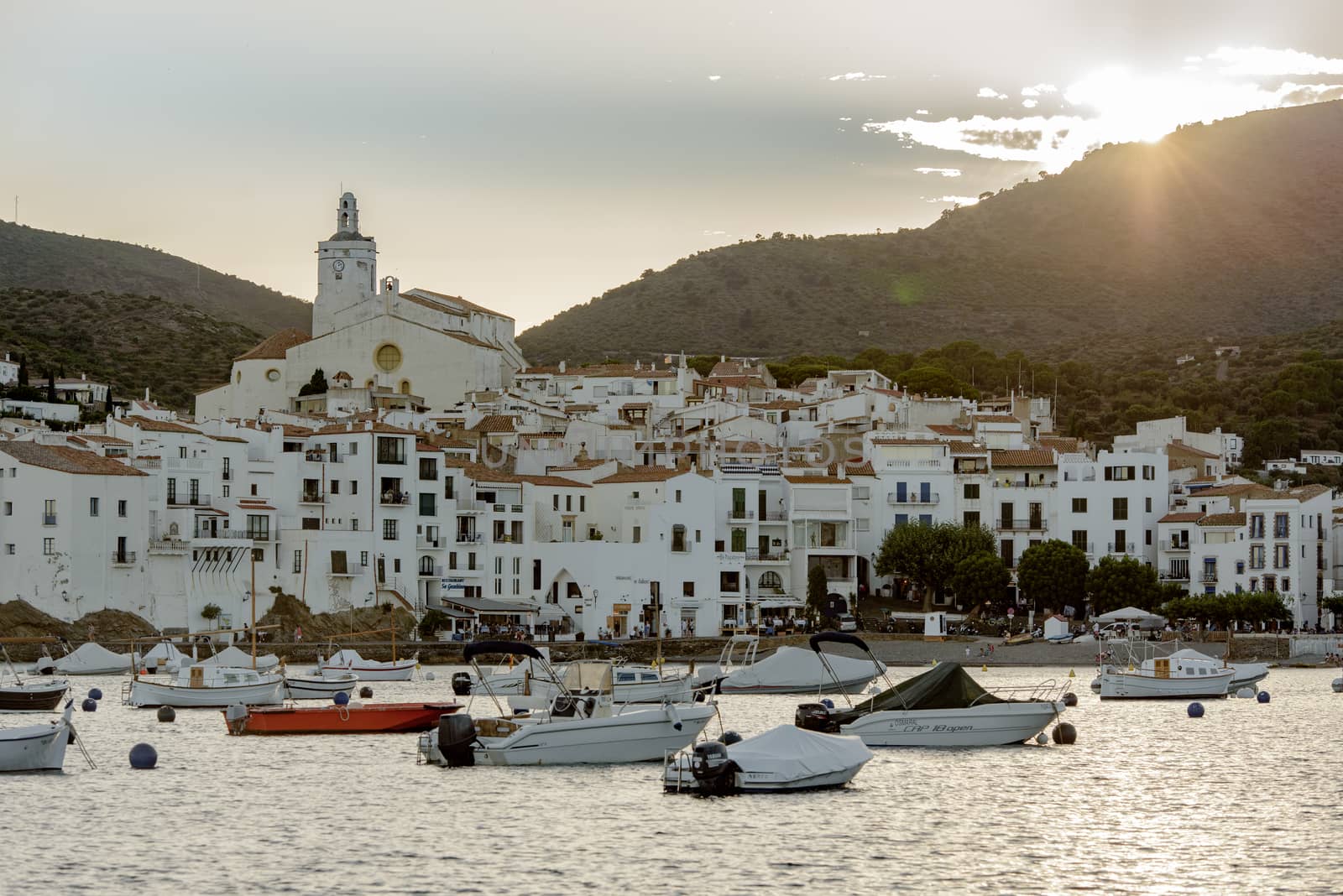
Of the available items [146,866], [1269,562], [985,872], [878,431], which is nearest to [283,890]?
[146,866]

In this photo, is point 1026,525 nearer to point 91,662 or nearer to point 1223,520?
point 1223,520

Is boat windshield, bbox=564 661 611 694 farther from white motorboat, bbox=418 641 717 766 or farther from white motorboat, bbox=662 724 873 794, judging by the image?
white motorboat, bbox=662 724 873 794

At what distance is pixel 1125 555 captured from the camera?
85750mm

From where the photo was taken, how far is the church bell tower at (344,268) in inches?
5022

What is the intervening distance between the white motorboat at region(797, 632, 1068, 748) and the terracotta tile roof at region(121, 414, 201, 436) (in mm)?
41648

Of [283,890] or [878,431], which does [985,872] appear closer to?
[283,890]

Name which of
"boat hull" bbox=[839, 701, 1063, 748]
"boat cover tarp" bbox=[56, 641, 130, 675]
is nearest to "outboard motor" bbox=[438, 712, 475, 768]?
"boat hull" bbox=[839, 701, 1063, 748]

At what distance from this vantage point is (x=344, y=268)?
422 ft

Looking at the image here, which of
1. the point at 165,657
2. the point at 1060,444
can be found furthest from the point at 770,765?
the point at 1060,444

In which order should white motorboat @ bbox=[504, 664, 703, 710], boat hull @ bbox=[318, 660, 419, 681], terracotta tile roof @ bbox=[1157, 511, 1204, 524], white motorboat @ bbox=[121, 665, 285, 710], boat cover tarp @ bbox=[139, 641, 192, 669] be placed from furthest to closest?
terracotta tile roof @ bbox=[1157, 511, 1204, 524], boat hull @ bbox=[318, 660, 419, 681], boat cover tarp @ bbox=[139, 641, 192, 669], white motorboat @ bbox=[121, 665, 285, 710], white motorboat @ bbox=[504, 664, 703, 710]

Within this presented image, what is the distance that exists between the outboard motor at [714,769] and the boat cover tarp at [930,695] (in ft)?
27.0

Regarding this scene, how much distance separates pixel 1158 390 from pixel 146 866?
115037 millimetres

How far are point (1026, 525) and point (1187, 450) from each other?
12043 millimetres

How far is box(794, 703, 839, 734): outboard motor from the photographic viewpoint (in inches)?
1634
